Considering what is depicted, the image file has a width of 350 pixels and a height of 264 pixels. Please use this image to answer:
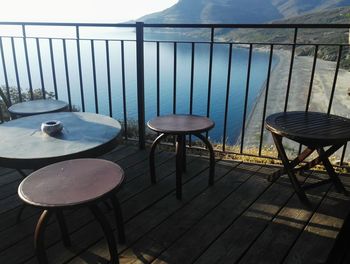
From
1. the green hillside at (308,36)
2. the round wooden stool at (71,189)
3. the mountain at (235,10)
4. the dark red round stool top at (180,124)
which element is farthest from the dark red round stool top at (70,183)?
the mountain at (235,10)

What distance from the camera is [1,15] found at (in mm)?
3721

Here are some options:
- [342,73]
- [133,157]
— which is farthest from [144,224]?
[342,73]

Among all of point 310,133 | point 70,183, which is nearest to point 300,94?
point 310,133

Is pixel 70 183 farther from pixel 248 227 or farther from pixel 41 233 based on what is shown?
pixel 248 227

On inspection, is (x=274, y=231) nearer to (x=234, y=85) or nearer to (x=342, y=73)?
(x=234, y=85)

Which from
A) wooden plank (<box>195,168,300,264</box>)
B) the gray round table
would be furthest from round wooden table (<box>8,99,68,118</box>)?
wooden plank (<box>195,168,300,264</box>)

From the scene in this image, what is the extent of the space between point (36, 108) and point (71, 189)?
1.47 meters

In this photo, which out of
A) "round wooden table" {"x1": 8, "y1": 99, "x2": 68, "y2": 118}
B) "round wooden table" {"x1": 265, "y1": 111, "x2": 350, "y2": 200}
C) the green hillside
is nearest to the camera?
"round wooden table" {"x1": 265, "y1": 111, "x2": 350, "y2": 200}

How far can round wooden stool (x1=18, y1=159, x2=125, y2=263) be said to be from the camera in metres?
1.31

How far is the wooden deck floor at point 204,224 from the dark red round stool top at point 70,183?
0.57 metres

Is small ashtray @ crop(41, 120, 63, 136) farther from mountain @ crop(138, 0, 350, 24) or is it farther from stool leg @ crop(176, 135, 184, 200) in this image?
mountain @ crop(138, 0, 350, 24)

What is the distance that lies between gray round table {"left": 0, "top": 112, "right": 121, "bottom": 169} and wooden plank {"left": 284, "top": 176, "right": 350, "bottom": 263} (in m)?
1.31

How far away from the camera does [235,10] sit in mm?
90688

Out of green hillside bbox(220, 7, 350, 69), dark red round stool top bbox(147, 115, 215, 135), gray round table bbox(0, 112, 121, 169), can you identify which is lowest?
green hillside bbox(220, 7, 350, 69)
